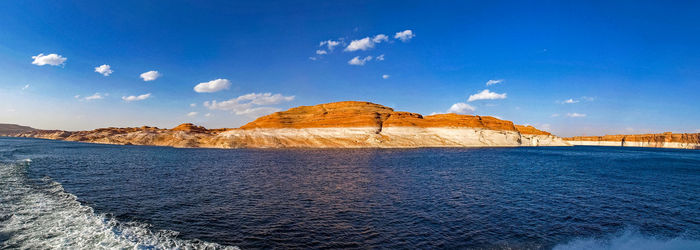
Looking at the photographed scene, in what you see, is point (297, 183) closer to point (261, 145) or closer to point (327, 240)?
point (327, 240)

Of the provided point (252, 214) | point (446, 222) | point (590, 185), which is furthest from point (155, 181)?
point (590, 185)

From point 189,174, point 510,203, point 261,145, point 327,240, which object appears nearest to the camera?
point 327,240

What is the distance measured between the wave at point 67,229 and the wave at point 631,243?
1488cm

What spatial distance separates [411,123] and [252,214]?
306 ft

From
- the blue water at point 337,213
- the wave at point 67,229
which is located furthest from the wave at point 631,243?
the wave at point 67,229

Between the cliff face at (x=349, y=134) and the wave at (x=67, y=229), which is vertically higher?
the cliff face at (x=349, y=134)

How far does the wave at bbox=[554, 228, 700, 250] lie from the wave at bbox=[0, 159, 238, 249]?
48.8 feet

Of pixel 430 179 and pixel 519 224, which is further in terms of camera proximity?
pixel 430 179

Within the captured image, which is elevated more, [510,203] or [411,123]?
[411,123]

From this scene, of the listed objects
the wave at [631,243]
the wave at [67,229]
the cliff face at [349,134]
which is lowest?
the wave at [631,243]

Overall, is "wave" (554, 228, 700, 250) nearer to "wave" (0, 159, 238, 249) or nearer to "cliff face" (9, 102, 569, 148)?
"wave" (0, 159, 238, 249)

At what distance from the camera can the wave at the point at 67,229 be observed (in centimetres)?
1185

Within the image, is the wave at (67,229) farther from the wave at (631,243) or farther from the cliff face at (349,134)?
the cliff face at (349,134)

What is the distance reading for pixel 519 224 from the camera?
52.2ft
